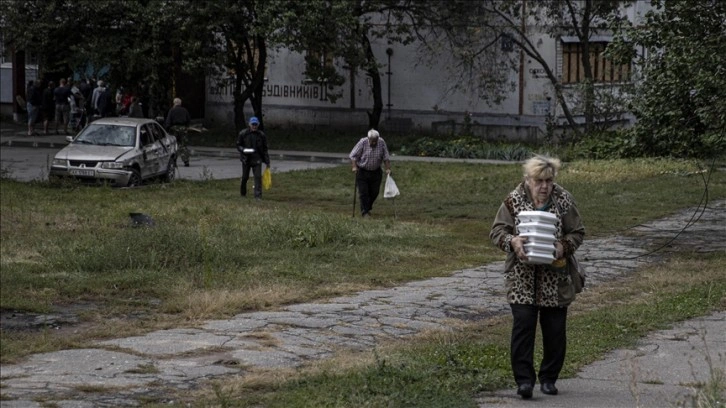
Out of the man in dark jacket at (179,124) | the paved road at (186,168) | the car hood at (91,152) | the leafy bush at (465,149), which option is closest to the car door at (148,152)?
the car hood at (91,152)

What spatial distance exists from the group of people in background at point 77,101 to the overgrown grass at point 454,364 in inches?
1047

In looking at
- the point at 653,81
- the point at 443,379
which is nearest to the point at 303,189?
the point at 653,81

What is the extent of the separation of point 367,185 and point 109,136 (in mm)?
7763

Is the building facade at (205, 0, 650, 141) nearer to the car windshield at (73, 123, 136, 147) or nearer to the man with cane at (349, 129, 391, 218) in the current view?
the car windshield at (73, 123, 136, 147)

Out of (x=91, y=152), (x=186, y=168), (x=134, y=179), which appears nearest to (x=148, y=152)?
(x=134, y=179)

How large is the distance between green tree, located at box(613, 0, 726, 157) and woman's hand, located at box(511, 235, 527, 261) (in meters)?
8.85

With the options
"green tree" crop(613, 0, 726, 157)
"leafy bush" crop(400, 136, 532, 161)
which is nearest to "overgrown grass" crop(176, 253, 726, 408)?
"green tree" crop(613, 0, 726, 157)

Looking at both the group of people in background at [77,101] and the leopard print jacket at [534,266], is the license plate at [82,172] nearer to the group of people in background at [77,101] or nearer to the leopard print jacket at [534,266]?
the group of people in background at [77,101]

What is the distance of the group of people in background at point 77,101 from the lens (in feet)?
124

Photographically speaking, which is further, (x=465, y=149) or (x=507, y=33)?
(x=507, y=33)

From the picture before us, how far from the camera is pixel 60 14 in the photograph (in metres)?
36.5

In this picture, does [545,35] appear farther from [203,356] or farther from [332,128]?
[203,356]

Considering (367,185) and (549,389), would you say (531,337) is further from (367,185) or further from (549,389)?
(367,185)

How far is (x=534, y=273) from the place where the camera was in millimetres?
8523
